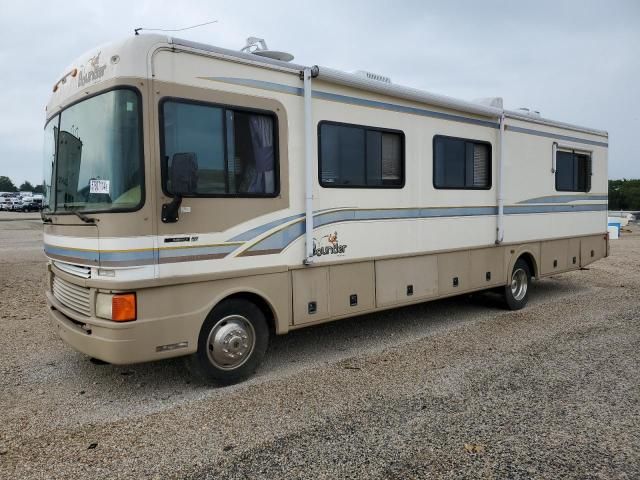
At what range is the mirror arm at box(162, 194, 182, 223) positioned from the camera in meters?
4.31

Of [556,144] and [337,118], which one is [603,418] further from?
[556,144]

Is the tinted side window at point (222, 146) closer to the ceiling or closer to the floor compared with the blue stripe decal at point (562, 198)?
closer to the ceiling

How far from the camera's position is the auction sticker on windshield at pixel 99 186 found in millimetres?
4340

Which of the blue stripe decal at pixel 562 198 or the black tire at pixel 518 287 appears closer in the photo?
the black tire at pixel 518 287

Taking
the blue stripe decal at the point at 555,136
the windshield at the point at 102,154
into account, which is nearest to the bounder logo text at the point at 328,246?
the windshield at the point at 102,154

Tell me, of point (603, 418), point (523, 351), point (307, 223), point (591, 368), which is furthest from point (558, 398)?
point (307, 223)

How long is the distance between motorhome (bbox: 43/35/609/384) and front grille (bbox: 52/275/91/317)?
0.03 m

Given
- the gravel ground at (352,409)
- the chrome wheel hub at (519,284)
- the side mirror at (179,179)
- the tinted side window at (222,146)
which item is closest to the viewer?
the gravel ground at (352,409)

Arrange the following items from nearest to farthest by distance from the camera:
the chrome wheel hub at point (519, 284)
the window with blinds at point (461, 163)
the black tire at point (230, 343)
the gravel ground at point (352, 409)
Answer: the gravel ground at point (352, 409)
the black tire at point (230, 343)
the window with blinds at point (461, 163)
the chrome wheel hub at point (519, 284)

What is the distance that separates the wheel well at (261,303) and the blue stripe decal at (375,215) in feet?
1.42

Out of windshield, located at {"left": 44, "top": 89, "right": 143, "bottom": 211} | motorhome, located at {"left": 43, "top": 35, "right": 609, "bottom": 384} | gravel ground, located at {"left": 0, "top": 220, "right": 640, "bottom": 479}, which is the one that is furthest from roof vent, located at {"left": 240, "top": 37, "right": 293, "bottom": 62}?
gravel ground, located at {"left": 0, "top": 220, "right": 640, "bottom": 479}

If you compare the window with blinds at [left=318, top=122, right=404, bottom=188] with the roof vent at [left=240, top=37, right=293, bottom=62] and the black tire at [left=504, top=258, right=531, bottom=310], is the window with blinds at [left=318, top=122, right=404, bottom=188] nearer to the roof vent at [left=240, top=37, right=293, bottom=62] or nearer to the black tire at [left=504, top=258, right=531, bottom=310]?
the roof vent at [left=240, top=37, right=293, bottom=62]

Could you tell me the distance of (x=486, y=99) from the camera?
7.93m

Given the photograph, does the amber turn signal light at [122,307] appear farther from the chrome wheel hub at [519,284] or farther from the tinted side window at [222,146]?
the chrome wheel hub at [519,284]
